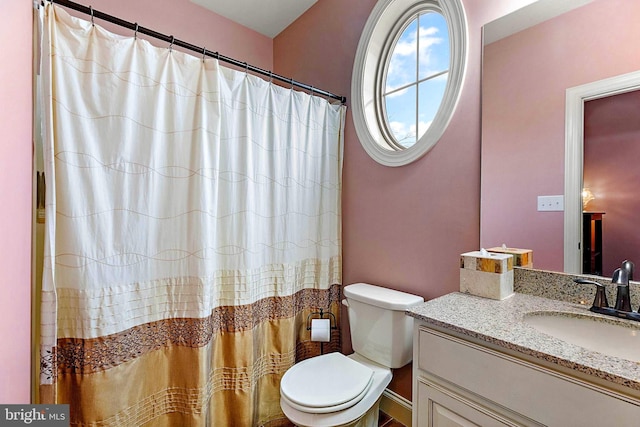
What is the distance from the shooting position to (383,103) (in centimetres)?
193

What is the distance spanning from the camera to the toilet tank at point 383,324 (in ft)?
4.76

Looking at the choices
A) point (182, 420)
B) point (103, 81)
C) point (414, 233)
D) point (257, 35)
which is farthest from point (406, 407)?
point (257, 35)

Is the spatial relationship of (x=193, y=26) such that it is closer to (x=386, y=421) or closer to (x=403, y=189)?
(x=403, y=189)

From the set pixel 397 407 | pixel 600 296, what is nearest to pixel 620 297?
pixel 600 296

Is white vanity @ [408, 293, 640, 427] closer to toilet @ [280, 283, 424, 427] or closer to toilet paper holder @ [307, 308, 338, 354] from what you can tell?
toilet @ [280, 283, 424, 427]

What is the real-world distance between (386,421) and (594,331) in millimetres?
1229

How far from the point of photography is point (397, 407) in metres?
1.67

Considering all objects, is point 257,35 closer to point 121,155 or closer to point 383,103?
point 383,103

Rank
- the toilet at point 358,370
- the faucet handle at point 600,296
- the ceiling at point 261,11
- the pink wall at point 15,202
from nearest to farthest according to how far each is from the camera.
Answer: the pink wall at point 15,202 → the faucet handle at point 600,296 → the toilet at point 358,370 → the ceiling at point 261,11

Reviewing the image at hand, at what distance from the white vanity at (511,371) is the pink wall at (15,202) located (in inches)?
44.8

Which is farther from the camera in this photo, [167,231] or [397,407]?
[397,407]

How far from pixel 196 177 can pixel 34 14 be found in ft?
2.56

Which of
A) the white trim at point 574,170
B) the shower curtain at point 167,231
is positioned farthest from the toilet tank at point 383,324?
the white trim at point 574,170

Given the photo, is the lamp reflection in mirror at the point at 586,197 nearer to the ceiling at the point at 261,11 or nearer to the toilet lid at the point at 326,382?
the toilet lid at the point at 326,382
